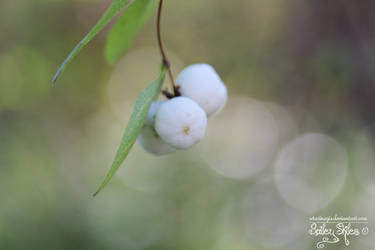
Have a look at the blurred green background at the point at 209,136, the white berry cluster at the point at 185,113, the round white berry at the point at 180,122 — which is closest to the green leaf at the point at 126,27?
the white berry cluster at the point at 185,113

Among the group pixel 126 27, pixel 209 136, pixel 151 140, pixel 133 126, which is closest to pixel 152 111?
pixel 151 140

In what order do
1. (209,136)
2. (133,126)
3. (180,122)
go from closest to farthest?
(133,126) → (180,122) → (209,136)

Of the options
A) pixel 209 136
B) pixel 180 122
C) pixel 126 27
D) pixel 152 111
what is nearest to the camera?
pixel 180 122

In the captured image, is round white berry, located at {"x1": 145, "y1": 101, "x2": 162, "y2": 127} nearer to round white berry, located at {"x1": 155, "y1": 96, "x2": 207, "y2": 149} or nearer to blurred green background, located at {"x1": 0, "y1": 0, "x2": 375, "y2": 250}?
round white berry, located at {"x1": 155, "y1": 96, "x2": 207, "y2": 149}

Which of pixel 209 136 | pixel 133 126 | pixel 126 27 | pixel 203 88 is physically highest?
pixel 209 136

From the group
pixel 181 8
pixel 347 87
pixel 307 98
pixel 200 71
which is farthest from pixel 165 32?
pixel 200 71

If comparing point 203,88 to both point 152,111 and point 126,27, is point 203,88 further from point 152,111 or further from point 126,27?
point 126,27

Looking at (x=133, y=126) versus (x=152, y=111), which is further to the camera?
(x=152, y=111)
